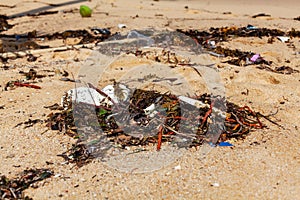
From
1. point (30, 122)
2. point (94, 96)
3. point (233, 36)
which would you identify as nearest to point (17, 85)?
point (30, 122)

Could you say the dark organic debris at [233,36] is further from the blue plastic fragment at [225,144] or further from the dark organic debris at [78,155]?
the dark organic debris at [78,155]

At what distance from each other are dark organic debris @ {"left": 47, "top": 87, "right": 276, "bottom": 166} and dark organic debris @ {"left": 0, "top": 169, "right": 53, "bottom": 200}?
18cm

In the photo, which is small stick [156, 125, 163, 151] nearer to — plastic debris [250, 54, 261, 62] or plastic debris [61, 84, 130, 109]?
plastic debris [61, 84, 130, 109]

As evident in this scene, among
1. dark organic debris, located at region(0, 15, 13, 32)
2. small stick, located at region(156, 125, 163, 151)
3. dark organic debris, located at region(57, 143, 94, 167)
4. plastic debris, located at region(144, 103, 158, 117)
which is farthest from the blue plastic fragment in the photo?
dark organic debris, located at region(0, 15, 13, 32)

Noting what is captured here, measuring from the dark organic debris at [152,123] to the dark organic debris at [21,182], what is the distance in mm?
184

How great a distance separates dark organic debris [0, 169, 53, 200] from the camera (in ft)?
6.47

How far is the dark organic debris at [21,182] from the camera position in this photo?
1971mm

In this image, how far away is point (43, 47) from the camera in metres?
4.44

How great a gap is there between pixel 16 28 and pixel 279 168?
4.18 m

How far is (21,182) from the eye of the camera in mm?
2051

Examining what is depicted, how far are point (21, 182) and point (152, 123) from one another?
81 cm

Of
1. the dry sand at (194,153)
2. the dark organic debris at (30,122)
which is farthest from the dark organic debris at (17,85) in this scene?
the dark organic debris at (30,122)

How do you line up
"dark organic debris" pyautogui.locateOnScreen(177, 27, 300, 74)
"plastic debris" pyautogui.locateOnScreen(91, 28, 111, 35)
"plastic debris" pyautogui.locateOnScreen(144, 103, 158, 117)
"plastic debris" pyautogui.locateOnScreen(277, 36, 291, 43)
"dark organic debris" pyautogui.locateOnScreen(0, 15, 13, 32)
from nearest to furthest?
"plastic debris" pyautogui.locateOnScreen(144, 103, 158, 117), "dark organic debris" pyautogui.locateOnScreen(177, 27, 300, 74), "plastic debris" pyautogui.locateOnScreen(277, 36, 291, 43), "plastic debris" pyautogui.locateOnScreen(91, 28, 111, 35), "dark organic debris" pyautogui.locateOnScreen(0, 15, 13, 32)

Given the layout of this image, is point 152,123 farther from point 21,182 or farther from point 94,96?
point 21,182
